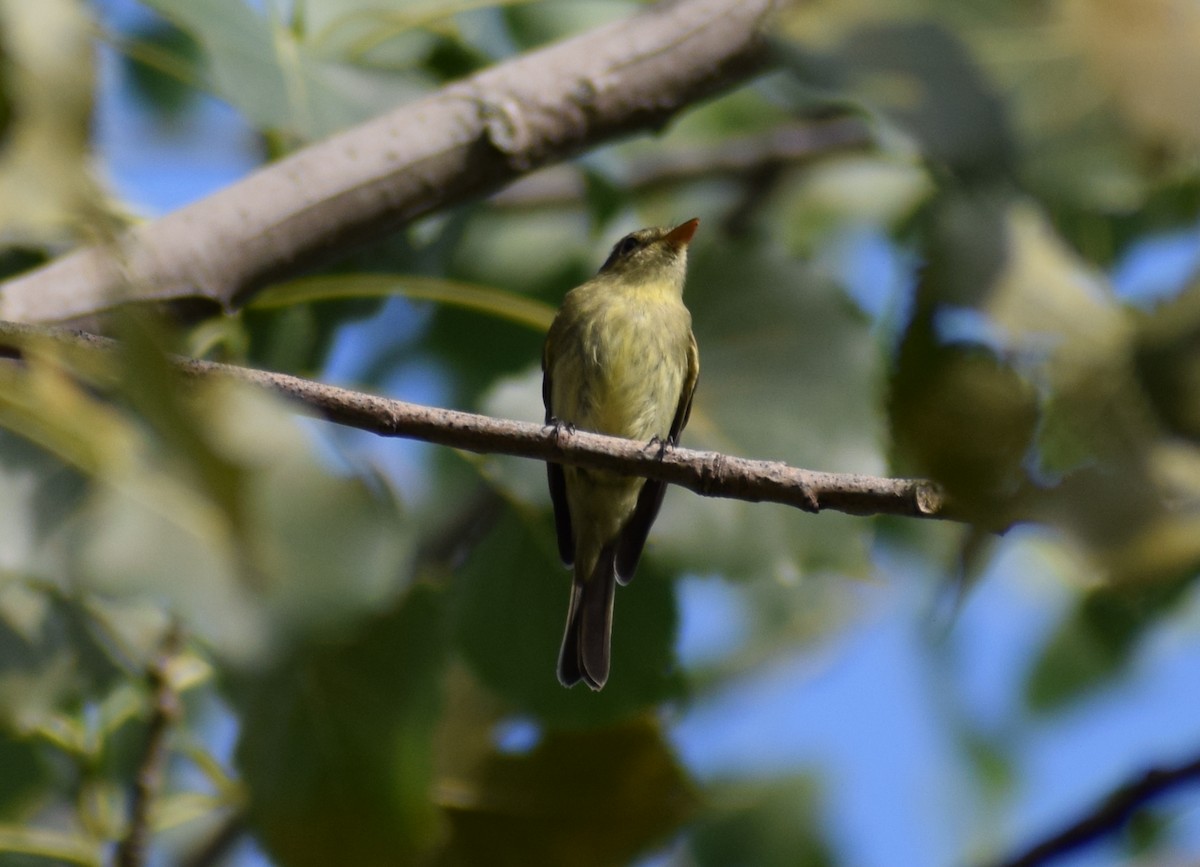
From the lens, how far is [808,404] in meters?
2.83

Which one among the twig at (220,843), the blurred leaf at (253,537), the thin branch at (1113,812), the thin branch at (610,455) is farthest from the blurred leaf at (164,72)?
the thin branch at (1113,812)

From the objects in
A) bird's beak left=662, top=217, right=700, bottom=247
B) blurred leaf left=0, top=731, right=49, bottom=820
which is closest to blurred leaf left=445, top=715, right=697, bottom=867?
blurred leaf left=0, top=731, right=49, bottom=820

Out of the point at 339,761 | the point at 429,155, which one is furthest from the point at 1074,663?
the point at 339,761

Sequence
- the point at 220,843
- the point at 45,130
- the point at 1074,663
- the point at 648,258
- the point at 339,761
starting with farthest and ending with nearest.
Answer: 1. the point at 648,258
2. the point at 1074,663
3. the point at 220,843
4. the point at 339,761
5. the point at 45,130

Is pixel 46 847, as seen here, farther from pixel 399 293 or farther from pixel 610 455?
pixel 610 455

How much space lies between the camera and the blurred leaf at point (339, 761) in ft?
5.95

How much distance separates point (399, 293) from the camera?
296cm

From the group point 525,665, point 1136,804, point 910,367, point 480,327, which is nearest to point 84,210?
point 910,367

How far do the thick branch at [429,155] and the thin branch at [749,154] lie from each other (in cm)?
188

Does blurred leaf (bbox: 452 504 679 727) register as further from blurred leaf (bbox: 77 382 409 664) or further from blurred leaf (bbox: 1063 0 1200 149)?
blurred leaf (bbox: 1063 0 1200 149)

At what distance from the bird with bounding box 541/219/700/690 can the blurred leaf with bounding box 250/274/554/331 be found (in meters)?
0.66

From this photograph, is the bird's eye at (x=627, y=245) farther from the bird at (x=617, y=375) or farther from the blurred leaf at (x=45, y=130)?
the blurred leaf at (x=45, y=130)

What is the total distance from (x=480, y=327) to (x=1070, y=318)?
296 cm

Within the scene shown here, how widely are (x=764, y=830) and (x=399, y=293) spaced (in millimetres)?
1416
